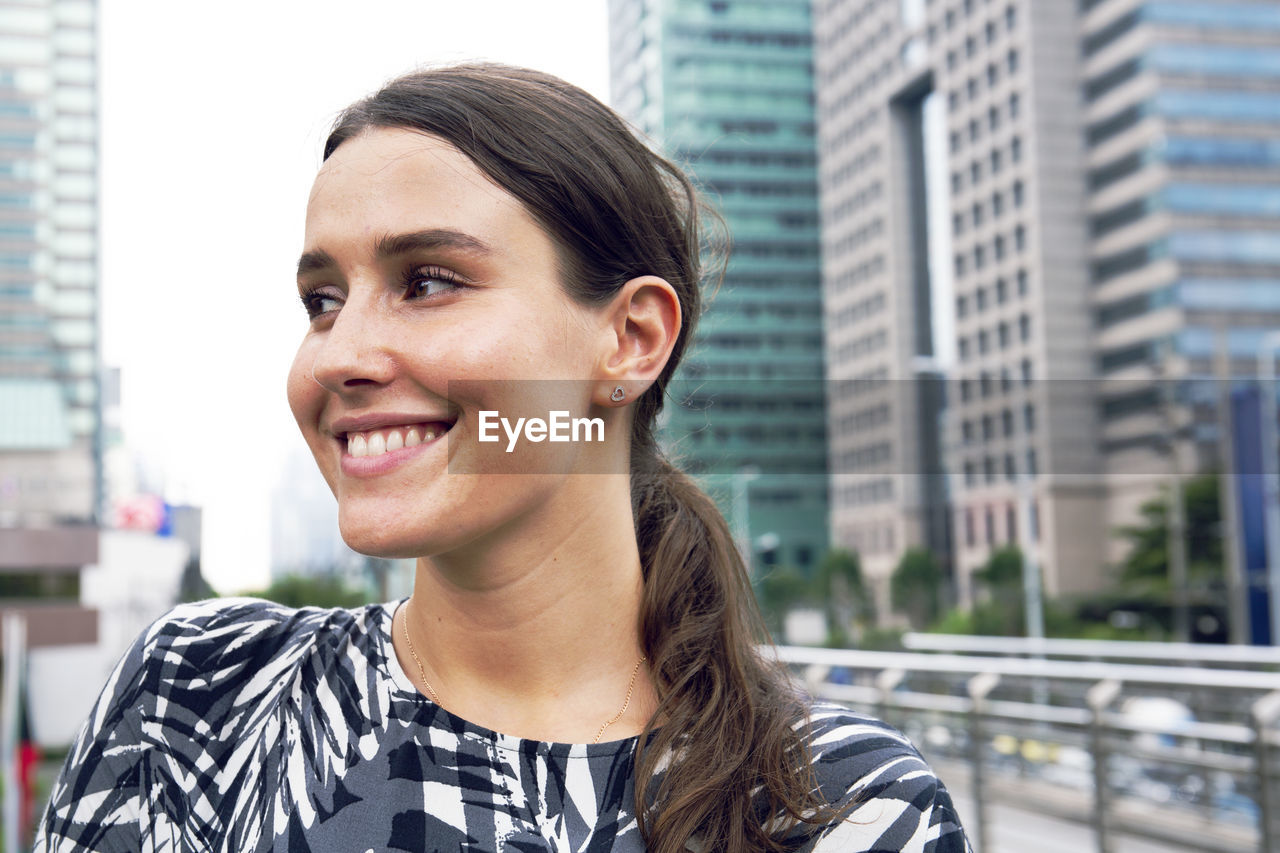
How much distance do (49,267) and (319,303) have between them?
39641 mm

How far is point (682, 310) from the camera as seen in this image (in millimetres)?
1074

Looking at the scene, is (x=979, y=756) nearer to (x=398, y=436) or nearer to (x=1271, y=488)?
(x=398, y=436)

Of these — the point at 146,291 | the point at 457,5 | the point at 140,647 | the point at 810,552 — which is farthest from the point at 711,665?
the point at 810,552

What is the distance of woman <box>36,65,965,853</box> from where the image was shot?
0.88 meters

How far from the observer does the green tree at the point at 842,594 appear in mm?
23953

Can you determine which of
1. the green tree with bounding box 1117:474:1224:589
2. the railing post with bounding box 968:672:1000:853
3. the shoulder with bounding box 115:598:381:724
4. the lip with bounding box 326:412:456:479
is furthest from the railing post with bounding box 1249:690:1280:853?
the green tree with bounding box 1117:474:1224:589

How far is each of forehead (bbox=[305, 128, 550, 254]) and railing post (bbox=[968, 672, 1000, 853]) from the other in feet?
10.6

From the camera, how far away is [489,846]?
88 centimetres

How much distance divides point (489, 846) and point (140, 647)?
358mm

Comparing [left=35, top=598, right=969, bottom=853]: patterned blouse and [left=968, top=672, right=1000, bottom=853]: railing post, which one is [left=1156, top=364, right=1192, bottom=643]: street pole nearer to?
[left=968, top=672, right=1000, bottom=853]: railing post

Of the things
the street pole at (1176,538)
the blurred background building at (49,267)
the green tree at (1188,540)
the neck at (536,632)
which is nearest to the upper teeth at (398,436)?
the neck at (536,632)

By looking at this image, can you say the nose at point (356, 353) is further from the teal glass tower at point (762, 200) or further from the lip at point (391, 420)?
the teal glass tower at point (762, 200)

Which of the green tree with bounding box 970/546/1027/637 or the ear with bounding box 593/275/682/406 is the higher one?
the ear with bounding box 593/275/682/406

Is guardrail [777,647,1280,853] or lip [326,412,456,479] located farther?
guardrail [777,647,1280,853]
